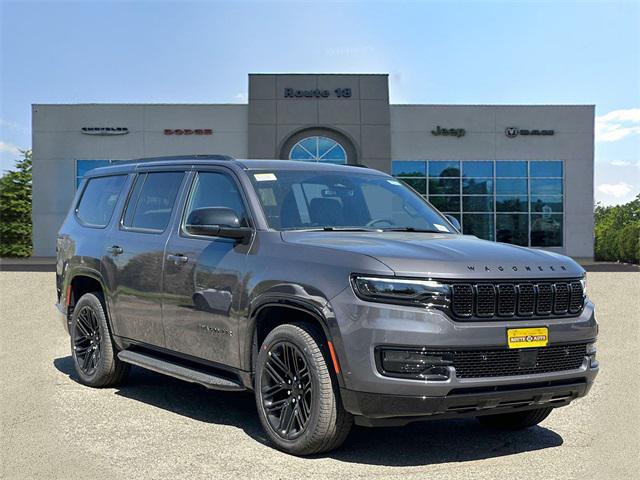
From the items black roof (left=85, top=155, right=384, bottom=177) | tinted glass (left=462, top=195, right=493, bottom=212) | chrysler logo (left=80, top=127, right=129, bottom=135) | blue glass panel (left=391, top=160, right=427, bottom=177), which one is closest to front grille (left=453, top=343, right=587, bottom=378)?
black roof (left=85, top=155, right=384, bottom=177)

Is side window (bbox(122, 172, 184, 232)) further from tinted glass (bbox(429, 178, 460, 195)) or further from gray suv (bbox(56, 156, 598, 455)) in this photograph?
tinted glass (bbox(429, 178, 460, 195))

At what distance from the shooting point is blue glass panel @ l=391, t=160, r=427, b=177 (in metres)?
38.2

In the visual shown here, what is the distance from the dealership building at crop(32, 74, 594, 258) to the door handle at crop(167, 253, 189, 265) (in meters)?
31.3

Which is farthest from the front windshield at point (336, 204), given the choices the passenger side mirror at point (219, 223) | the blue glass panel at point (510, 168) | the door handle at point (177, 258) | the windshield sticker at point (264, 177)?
the blue glass panel at point (510, 168)

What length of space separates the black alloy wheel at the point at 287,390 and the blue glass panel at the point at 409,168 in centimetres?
3321

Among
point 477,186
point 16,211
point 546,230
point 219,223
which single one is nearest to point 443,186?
point 477,186

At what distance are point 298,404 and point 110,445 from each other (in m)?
1.38

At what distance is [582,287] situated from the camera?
540cm

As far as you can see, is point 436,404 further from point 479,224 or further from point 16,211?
point 16,211

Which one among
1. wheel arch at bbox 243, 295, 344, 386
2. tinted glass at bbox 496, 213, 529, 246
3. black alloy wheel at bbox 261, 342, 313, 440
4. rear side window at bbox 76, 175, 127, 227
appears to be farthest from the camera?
tinted glass at bbox 496, 213, 529, 246

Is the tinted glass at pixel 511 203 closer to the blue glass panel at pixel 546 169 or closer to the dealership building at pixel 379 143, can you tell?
the dealership building at pixel 379 143

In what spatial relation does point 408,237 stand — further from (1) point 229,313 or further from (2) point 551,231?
(2) point 551,231

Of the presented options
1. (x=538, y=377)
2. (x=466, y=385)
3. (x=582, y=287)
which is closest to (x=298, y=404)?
(x=466, y=385)

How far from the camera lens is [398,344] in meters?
4.66
